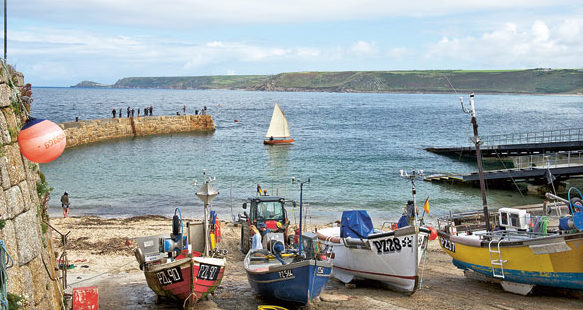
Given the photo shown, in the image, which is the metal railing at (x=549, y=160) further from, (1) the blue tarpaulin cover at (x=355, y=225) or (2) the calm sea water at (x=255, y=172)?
(1) the blue tarpaulin cover at (x=355, y=225)

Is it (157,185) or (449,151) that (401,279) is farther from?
(449,151)

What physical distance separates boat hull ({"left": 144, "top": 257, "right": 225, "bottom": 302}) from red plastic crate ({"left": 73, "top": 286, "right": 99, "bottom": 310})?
153 centimetres

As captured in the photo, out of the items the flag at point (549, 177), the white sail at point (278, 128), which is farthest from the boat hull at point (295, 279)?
the white sail at point (278, 128)

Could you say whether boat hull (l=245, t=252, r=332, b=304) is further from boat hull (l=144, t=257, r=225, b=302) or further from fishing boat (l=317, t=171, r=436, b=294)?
fishing boat (l=317, t=171, r=436, b=294)

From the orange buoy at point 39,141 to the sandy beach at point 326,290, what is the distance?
5.27 m

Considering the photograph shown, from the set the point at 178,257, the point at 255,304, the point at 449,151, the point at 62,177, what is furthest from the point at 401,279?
the point at 449,151

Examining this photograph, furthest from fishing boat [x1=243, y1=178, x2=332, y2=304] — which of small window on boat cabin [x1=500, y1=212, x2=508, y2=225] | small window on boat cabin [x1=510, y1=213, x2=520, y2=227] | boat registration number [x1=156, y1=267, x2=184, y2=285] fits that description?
small window on boat cabin [x1=510, y1=213, x2=520, y2=227]

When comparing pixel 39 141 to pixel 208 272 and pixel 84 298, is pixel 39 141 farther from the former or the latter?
pixel 208 272

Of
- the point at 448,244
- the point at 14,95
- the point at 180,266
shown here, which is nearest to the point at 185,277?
the point at 180,266

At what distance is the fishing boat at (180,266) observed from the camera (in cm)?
1501

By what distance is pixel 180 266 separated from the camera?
14.9m

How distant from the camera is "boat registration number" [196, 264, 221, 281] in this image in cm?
1546

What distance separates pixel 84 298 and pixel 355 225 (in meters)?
8.08

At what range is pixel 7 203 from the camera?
10.7 meters
